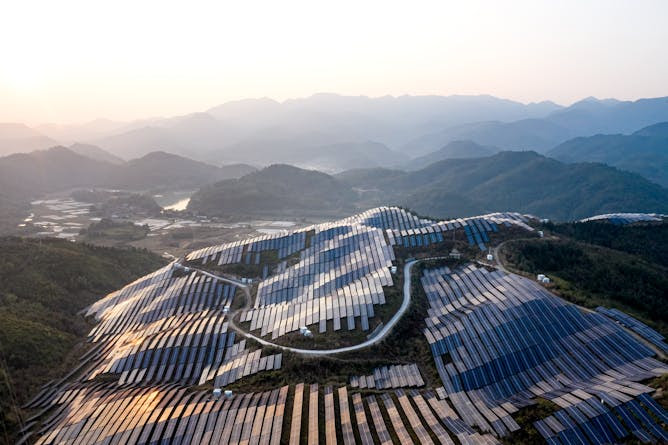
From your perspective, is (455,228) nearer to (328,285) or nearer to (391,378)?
(328,285)

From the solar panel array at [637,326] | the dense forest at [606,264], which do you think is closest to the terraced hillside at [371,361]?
the solar panel array at [637,326]

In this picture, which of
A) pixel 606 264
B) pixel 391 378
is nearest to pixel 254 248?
pixel 391 378

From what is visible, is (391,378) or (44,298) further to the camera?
(44,298)

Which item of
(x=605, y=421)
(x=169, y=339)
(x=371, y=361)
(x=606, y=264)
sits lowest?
(x=169, y=339)

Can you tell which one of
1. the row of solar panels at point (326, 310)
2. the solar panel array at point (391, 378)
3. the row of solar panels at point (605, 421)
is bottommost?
the solar panel array at point (391, 378)

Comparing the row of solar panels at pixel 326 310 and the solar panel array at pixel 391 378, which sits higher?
the row of solar panels at pixel 326 310

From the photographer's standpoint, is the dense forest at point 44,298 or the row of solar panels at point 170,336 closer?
the row of solar panels at point 170,336

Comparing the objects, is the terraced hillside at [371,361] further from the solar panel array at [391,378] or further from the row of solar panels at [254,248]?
the row of solar panels at [254,248]

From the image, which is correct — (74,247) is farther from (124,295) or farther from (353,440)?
(353,440)
